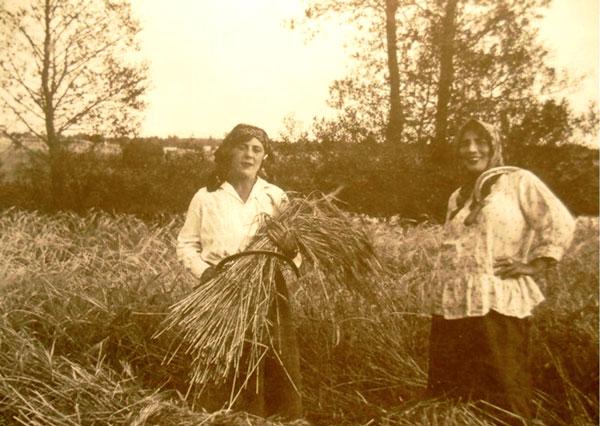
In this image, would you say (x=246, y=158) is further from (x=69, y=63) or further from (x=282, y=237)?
(x=69, y=63)

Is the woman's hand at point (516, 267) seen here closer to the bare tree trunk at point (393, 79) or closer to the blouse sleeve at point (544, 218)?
the blouse sleeve at point (544, 218)

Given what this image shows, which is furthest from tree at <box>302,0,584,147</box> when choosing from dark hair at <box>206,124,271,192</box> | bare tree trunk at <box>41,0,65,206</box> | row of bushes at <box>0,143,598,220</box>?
bare tree trunk at <box>41,0,65,206</box>

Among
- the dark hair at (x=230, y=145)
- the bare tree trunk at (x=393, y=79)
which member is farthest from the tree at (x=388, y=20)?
the dark hair at (x=230, y=145)

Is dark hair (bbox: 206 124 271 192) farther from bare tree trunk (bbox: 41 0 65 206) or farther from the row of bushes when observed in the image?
bare tree trunk (bbox: 41 0 65 206)

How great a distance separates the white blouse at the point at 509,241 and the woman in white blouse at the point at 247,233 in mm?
561

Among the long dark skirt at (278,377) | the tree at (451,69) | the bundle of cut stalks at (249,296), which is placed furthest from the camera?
the tree at (451,69)

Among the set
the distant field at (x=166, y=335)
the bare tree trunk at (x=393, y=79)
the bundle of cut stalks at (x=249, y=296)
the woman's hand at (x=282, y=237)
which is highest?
the bare tree trunk at (x=393, y=79)

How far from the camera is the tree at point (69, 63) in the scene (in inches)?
108

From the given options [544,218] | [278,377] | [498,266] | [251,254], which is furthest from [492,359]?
[251,254]

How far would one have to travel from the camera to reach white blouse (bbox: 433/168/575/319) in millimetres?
1818

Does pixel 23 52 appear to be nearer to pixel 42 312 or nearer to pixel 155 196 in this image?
pixel 155 196

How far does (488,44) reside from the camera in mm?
2965

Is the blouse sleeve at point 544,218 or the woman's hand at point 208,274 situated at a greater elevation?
the blouse sleeve at point 544,218

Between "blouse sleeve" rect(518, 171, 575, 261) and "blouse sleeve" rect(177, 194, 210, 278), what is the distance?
3.42 ft
